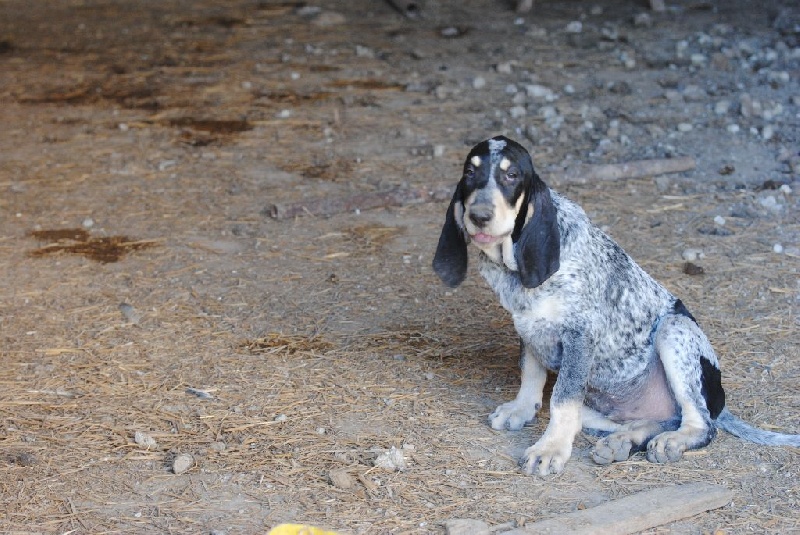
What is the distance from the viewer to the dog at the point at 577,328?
14.9 ft

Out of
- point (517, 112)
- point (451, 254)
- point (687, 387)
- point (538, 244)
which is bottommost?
point (517, 112)

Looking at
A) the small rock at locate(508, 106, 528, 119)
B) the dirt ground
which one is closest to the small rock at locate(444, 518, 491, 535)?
the dirt ground

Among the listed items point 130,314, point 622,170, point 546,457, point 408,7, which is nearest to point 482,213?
point 546,457

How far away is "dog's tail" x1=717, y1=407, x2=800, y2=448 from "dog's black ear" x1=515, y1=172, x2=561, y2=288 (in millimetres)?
1093

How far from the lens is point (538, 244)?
15.0ft

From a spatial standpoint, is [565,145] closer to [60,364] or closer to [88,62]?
[60,364]


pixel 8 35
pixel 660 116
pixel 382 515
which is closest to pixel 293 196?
pixel 660 116

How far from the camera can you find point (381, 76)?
11297 millimetres

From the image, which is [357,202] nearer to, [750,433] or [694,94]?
[750,433]

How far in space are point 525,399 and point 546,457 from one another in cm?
51

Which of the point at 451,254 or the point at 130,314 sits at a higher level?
the point at 451,254

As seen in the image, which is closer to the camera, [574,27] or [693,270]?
[693,270]

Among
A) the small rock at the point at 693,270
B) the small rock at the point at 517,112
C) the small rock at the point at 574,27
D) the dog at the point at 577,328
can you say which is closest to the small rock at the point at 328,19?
the small rock at the point at 574,27

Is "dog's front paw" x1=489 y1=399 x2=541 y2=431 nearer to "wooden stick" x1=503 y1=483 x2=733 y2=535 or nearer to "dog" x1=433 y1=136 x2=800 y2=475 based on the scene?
"dog" x1=433 y1=136 x2=800 y2=475
